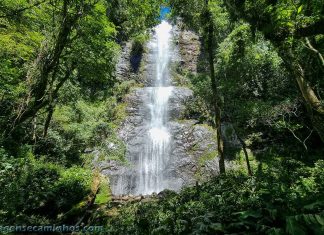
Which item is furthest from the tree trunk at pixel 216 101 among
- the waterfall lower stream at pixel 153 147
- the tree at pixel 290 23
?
the waterfall lower stream at pixel 153 147

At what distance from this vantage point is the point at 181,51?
29.2m

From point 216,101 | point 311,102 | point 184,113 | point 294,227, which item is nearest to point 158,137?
→ point 184,113

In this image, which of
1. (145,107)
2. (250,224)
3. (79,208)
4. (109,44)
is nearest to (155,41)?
(145,107)

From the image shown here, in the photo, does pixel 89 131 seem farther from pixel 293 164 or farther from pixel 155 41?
pixel 155 41

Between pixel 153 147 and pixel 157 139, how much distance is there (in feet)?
2.47

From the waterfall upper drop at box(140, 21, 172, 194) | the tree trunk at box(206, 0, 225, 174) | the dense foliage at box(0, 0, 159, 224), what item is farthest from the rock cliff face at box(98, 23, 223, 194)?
the tree trunk at box(206, 0, 225, 174)

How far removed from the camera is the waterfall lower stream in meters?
17.1

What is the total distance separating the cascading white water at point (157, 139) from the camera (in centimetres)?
1741

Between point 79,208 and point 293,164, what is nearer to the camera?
point 79,208

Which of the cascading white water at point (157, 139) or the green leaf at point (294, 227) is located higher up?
the cascading white water at point (157, 139)

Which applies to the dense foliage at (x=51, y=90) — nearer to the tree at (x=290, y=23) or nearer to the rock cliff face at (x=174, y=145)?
the rock cliff face at (x=174, y=145)

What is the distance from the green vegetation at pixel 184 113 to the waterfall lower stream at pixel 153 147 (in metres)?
2.17

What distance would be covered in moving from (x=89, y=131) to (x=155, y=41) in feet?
53.5

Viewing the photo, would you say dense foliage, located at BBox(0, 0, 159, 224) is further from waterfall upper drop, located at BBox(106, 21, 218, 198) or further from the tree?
the tree
